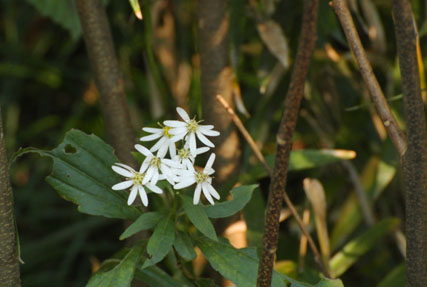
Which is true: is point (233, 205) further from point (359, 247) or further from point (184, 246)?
point (359, 247)

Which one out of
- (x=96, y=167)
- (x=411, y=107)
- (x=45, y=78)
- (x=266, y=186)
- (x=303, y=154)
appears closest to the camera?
(x=411, y=107)

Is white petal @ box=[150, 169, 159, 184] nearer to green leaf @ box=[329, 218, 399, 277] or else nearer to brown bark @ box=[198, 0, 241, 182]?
brown bark @ box=[198, 0, 241, 182]

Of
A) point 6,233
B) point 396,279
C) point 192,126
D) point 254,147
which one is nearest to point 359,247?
point 396,279

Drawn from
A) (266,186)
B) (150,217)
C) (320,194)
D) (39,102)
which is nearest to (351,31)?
(150,217)

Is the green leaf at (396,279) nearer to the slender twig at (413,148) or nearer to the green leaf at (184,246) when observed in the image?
the slender twig at (413,148)

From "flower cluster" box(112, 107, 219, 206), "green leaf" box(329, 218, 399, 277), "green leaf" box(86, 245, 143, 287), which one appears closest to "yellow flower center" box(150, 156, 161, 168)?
"flower cluster" box(112, 107, 219, 206)

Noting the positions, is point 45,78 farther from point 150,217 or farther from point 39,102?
point 150,217

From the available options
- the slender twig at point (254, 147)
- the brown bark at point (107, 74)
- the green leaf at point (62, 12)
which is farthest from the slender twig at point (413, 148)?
the green leaf at point (62, 12)
